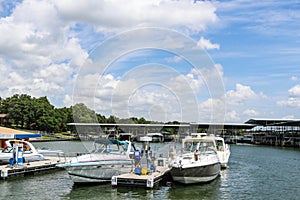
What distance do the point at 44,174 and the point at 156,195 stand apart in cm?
1160

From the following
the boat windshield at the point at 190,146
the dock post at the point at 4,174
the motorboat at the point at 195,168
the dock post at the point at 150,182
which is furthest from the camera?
the boat windshield at the point at 190,146

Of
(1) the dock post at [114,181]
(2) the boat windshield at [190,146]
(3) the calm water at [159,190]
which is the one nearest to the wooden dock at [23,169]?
(3) the calm water at [159,190]

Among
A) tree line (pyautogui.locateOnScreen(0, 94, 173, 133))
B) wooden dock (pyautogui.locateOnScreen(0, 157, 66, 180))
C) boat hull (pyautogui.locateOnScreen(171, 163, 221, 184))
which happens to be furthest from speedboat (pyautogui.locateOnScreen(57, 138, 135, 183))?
tree line (pyautogui.locateOnScreen(0, 94, 173, 133))

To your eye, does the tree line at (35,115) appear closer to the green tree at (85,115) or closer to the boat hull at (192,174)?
the green tree at (85,115)

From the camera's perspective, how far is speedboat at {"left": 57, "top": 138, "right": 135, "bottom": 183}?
24.2 meters

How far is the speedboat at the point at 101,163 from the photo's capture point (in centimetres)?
2425

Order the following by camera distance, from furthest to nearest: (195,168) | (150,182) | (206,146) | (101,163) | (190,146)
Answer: (190,146)
(206,146)
(101,163)
(195,168)
(150,182)

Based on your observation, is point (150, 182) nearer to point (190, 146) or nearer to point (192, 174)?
point (192, 174)

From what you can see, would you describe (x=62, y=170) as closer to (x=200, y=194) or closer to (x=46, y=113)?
(x=200, y=194)

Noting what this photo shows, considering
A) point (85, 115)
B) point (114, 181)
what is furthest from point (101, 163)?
point (85, 115)

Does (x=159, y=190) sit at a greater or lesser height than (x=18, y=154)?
lesser

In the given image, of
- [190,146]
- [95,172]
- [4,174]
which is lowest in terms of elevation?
[4,174]

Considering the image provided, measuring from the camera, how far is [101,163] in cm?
2502

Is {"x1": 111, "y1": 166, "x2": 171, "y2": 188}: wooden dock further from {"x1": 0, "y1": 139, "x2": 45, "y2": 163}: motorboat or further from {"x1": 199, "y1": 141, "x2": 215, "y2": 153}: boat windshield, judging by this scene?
{"x1": 0, "y1": 139, "x2": 45, "y2": 163}: motorboat
